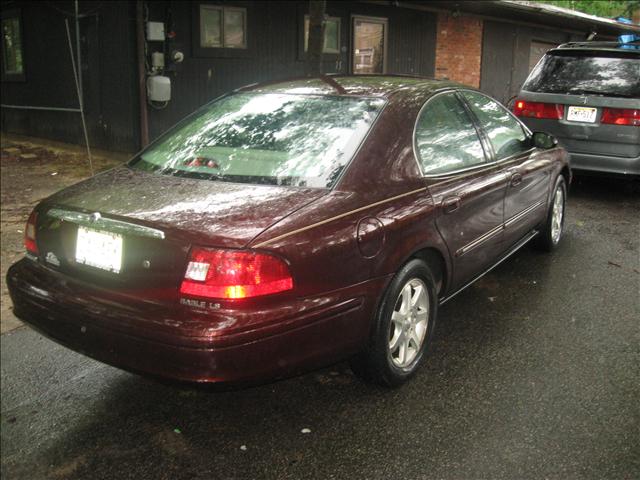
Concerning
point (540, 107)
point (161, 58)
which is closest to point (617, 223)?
point (540, 107)

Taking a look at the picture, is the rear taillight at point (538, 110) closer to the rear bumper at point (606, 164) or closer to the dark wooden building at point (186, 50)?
the rear bumper at point (606, 164)

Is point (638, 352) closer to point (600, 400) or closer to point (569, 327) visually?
point (569, 327)

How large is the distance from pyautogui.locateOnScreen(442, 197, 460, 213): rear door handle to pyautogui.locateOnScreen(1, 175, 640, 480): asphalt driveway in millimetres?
826

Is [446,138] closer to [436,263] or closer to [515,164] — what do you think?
[436,263]

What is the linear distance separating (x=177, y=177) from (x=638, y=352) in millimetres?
2708

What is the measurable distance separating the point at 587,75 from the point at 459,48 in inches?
347

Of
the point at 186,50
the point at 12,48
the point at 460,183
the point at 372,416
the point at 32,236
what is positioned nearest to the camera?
the point at 372,416

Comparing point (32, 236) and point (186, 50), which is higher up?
point (186, 50)

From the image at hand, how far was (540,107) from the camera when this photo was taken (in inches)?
300

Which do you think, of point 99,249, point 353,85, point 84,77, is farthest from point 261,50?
point 99,249

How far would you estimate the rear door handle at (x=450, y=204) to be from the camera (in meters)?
3.56

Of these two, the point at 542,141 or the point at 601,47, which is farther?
the point at 601,47

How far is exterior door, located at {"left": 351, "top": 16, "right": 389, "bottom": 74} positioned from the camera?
1314 cm

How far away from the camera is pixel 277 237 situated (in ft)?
8.75
